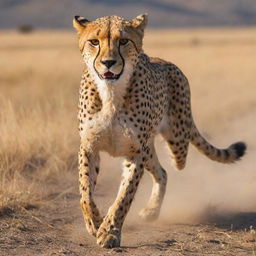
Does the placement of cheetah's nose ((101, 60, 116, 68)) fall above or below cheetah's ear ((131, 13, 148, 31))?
below

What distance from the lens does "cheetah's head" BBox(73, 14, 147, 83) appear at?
4184 millimetres

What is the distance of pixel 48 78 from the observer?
14953 mm

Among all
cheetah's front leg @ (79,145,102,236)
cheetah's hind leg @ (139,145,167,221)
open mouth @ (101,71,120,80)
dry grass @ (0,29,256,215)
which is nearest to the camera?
open mouth @ (101,71,120,80)

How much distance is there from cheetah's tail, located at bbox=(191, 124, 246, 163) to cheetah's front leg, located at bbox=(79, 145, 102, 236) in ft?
4.96

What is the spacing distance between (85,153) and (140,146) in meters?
0.34

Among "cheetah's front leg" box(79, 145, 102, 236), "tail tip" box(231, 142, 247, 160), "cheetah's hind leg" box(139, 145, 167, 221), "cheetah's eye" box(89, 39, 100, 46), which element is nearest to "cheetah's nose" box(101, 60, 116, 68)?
"cheetah's eye" box(89, 39, 100, 46)

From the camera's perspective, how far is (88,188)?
452cm

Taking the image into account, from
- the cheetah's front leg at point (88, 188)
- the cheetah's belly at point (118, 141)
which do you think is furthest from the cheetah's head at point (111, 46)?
the cheetah's front leg at point (88, 188)

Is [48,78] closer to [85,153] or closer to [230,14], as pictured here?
[85,153]

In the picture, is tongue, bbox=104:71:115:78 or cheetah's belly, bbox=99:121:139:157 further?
cheetah's belly, bbox=99:121:139:157

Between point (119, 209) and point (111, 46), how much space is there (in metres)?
0.95

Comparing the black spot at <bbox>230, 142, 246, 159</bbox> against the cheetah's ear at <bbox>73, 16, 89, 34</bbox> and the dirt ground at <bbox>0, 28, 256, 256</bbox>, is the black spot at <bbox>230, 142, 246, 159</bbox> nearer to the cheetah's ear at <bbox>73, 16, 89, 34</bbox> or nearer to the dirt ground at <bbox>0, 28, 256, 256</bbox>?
the dirt ground at <bbox>0, 28, 256, 256</bbox>

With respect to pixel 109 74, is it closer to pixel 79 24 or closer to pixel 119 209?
pixel 79 24

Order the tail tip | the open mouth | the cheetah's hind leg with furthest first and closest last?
1. the tail tip
2. the cheetah's hind leg
3. the open mouth
